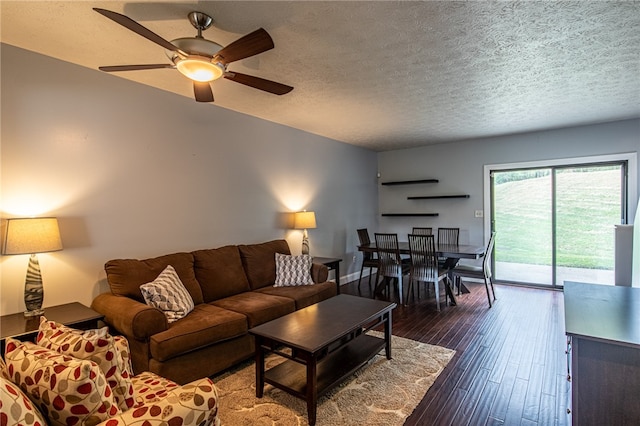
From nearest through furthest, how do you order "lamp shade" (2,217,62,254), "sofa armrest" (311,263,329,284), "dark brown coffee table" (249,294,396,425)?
"dark brown coffee table" (249,294,396,425)
"lamp shade" (2,217,62,254)
"sofa armrest" (311,263,329,284)

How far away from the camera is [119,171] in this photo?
301 centimetres

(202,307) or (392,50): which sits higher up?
(392,50)

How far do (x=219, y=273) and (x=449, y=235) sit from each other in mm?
4132

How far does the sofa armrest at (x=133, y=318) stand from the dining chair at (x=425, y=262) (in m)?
3.25

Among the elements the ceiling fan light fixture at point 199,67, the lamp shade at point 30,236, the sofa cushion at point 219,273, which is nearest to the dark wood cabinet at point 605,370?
the ceiling fan light fixture at point 199,67

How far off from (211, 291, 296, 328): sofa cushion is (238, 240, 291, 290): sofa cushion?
1.13 ft

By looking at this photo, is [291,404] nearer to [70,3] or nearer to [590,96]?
[70,3]

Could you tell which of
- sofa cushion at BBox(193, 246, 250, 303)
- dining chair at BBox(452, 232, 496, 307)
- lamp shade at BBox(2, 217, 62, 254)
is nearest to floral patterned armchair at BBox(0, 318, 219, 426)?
lamp shade at BBox(2, 217, 62, 254)

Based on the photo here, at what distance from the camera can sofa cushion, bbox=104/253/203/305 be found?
8.92 ft

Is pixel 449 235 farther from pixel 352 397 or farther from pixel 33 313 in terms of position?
pixel 33 313

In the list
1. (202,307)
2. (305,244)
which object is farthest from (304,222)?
(202,307)

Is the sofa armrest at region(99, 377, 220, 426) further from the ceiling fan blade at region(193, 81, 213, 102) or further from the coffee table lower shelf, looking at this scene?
the ceiling fan blade at region(193, 81, 213, 102)

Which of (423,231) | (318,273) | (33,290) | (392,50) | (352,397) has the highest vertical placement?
(392,50)

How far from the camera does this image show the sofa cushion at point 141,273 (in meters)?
2.72
